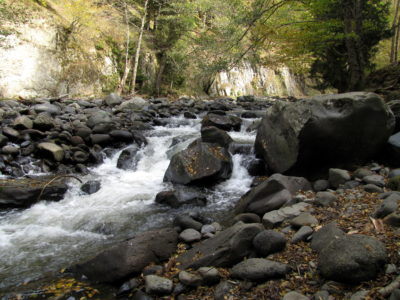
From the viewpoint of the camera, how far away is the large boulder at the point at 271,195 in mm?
4848

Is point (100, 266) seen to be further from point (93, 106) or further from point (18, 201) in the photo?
point (93, 106)

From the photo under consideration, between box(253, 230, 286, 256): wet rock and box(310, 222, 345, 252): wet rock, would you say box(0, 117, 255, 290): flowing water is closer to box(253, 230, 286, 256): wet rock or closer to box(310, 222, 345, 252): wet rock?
box(253, 230, 286, 256): wet rock

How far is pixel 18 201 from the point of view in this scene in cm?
582

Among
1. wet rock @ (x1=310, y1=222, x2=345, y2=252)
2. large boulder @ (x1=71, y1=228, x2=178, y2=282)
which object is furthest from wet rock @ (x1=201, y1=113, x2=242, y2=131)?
wet rock @ (x1=310, y1=222, x2=345, y2=252)

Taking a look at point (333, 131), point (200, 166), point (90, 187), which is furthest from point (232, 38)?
point (90, 187)

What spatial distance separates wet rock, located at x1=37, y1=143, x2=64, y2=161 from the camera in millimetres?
7852

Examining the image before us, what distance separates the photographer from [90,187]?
21.7 ft

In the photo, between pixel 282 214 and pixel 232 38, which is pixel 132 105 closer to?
pixel 232 38

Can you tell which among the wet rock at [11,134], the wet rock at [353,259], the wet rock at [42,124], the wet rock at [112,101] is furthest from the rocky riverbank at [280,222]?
the wet rock at [112,101]

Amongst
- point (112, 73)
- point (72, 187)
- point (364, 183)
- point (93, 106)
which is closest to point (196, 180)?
point (72, 187)

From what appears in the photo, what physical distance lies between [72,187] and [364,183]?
18.5ft

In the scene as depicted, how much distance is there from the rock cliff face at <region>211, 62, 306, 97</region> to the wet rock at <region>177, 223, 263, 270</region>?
75.2 ft

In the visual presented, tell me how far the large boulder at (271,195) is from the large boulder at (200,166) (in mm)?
1531

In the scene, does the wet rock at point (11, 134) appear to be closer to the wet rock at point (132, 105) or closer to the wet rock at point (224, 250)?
the wet rock at point (132, 105)
